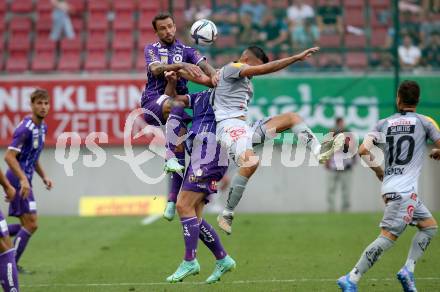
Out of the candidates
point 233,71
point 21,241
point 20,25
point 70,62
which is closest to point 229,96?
point 233,71

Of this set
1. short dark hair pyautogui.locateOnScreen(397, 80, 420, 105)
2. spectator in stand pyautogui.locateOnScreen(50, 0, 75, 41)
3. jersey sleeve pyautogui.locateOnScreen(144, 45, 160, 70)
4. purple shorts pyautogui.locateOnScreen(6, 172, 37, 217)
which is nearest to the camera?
short dark hair pyautogui.locateOnScreen(397, 80, 420, 105)

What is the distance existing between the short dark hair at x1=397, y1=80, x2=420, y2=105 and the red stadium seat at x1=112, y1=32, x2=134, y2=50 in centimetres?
1471

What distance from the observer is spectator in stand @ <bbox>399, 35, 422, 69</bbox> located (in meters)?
21.3

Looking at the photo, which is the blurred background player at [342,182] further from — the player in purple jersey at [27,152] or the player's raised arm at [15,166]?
the player's raised arm at [15,166]

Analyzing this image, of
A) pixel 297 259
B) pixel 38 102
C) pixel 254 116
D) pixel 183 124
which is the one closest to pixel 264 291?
pixel 183 124

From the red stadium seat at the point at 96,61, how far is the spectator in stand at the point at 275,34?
4.47 m

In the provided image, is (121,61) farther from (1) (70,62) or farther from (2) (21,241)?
(2) (21,241)

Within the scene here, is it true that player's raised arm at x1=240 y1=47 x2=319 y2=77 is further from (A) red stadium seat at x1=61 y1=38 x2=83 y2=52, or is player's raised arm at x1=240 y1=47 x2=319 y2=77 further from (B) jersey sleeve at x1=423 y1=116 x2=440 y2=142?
(A) red stadium seat at x1=61 y1=38 x2=83 y2=52

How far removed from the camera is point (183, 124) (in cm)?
1109

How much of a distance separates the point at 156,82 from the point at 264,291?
2831mm

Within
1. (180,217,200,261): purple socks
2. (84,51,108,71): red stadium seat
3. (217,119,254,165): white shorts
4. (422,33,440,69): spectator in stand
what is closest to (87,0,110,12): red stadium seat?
(84,51,108,71): red stadium seat

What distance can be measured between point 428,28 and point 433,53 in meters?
0.60

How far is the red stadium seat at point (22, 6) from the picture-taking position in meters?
24.5

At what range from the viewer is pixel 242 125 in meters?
10.8
